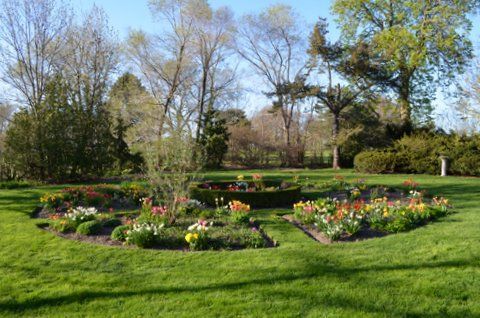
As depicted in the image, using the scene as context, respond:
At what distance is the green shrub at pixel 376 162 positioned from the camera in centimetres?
1961

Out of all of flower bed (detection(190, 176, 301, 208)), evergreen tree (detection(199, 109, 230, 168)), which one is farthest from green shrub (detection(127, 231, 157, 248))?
evergreen tree (detection(199, 109, 230, 168))

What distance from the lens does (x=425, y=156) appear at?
64.3ft

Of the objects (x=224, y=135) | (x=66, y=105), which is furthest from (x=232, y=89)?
(x=66, y=105)

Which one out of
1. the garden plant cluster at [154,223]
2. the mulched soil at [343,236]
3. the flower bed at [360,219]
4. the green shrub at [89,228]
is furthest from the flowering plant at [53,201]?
the mulched soil at [343,236]

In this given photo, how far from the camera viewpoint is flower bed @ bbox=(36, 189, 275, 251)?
587cm

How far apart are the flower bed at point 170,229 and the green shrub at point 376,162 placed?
13306mm

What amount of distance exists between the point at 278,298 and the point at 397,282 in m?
1.35

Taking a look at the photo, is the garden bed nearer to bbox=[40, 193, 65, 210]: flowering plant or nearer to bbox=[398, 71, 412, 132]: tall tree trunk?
bbox=[40, 193, 65, 210]: flowering plant

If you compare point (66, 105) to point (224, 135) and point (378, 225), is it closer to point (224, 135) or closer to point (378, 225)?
point (224, 135)

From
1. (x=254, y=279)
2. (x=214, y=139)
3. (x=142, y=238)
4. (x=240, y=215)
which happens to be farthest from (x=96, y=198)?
(x=214, y=139)

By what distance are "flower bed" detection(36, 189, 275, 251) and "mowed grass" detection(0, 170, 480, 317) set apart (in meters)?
0.33

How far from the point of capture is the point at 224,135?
25.0 m

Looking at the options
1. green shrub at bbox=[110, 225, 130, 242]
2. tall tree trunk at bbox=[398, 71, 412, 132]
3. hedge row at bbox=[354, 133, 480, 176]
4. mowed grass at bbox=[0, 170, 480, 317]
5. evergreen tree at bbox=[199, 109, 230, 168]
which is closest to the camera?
mowed grass at bbox=[0, 170, 480, 317]

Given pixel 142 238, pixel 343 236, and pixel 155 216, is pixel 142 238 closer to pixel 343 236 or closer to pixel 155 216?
pixel 155 216
